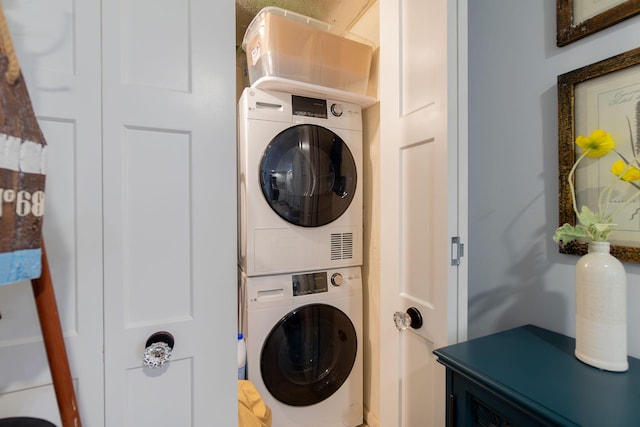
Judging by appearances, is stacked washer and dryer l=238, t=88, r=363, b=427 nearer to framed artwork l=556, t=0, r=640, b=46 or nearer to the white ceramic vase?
framed artwork l=556, t=0, r=640, b=46

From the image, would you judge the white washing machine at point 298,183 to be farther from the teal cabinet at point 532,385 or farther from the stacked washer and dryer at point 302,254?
the teal cabinet at point 532,385

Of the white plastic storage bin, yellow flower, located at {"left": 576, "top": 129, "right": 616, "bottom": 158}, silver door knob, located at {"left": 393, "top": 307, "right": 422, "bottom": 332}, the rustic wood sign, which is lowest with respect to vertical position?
silver door knob, located at {"left": 393, "top": 307, "right": 422, "bottom": 332}

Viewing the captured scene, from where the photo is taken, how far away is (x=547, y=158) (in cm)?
96

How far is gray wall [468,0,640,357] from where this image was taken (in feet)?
2.95

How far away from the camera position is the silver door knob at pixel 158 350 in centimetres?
76

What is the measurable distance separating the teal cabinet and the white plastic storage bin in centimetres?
147

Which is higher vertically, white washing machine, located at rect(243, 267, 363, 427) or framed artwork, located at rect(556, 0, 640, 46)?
framed artwork, located at rect(556, 0, 640, 46)

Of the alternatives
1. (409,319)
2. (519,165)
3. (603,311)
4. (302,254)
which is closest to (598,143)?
(519,165)

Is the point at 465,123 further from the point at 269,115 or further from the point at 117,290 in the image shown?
the point at 117,290

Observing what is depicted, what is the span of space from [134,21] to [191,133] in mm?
320

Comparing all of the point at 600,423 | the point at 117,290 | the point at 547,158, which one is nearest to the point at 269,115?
the point at 117,290

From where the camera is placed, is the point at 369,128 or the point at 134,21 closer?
the point at 134,21

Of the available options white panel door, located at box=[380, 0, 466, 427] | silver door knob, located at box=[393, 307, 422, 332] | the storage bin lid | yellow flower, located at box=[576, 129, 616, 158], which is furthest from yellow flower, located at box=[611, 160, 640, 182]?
the storage bin lid

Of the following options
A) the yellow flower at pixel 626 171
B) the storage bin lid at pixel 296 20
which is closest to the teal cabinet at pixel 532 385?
the yellow flower at pixel 626 171
